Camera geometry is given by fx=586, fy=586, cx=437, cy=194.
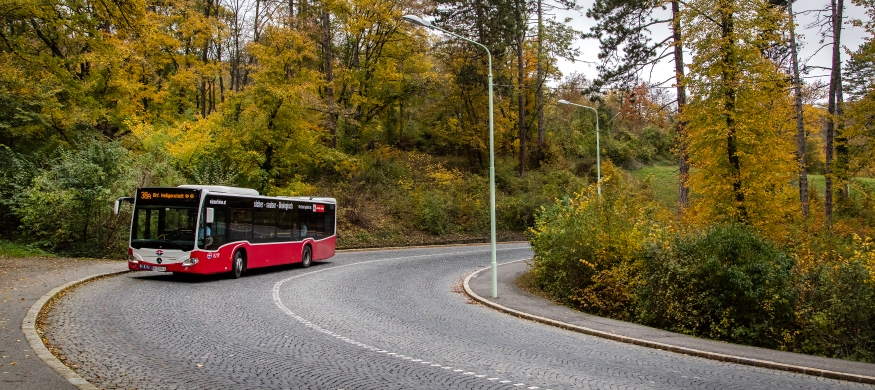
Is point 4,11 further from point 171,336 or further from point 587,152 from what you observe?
point 587,152

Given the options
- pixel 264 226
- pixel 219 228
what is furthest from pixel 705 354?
pixel 264 226

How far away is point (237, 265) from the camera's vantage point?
60.1 feet

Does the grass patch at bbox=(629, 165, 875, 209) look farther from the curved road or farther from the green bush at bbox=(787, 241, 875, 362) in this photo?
the curved road

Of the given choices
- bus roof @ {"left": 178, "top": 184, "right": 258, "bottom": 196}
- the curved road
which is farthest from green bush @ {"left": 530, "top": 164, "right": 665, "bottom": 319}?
bus roof @ {"left": 178, "top": 184, "right": 258, "bottom": 196}

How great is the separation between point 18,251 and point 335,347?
56.7 feet

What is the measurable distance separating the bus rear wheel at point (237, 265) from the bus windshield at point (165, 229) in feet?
6.17

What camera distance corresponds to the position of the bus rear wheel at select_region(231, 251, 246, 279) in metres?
18.2

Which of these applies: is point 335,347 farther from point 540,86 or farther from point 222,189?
point 540,86

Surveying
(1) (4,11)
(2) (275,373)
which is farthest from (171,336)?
(1) (4,11)

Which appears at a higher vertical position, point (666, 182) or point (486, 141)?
point (486, 141)

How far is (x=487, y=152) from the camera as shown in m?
45.4

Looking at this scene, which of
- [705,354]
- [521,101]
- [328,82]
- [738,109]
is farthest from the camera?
[521,101]

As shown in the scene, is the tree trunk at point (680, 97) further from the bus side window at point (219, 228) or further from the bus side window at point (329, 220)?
the bus side window at point (219, 228)

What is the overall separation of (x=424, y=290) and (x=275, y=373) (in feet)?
30.9
